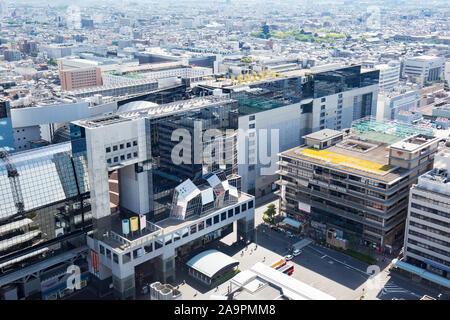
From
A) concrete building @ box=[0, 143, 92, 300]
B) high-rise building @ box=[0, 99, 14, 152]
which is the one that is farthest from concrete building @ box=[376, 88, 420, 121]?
high-rise building @ box=[0, 99, 14, 152]

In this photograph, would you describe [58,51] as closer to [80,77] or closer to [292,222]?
[80,77]

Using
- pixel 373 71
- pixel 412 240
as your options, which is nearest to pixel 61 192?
pixel 412 240

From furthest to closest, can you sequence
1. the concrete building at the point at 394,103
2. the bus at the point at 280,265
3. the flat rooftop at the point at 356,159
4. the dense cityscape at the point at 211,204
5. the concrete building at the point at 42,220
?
the concrete building at the point at 394,103
the flat rooftop at the point at 356,159
the bus at the point at 280,265
the dense cityscape at the point at 211,204
the concrete building at the point at 42,220

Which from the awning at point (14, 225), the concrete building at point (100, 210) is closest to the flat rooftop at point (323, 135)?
the concrete building at point (100, 210)

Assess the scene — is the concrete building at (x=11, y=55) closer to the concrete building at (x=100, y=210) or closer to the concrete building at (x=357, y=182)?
the concrete building at (x=100, y=210)

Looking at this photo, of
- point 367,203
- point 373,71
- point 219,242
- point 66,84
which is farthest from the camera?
point 66,84

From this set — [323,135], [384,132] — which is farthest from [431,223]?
[323,135]

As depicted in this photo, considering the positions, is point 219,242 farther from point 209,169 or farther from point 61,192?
point 61,192
